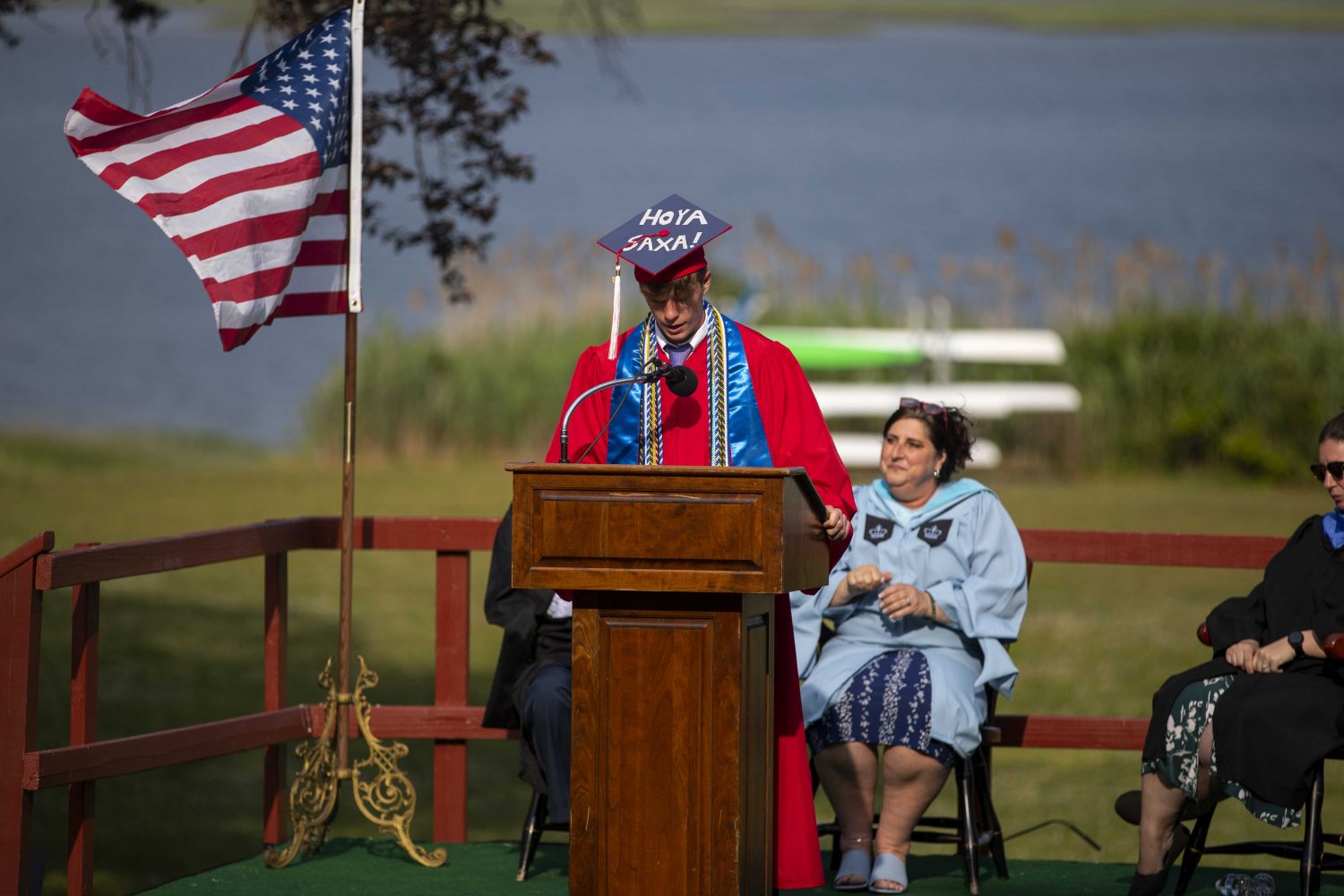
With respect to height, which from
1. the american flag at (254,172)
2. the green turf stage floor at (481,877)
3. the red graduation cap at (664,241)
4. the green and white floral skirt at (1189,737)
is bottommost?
the green turf stage floor at (481,877)

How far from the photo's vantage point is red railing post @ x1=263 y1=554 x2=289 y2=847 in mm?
5914

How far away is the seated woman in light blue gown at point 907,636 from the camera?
17.6 feet

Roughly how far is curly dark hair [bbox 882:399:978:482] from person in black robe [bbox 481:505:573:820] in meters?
1.18

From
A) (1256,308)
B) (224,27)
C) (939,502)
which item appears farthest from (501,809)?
(224,27)

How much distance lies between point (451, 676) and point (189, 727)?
2.66ft

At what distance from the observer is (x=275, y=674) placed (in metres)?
5.95

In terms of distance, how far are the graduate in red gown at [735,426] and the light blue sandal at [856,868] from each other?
0.52 meters

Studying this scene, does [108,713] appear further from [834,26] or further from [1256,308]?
[834,26]

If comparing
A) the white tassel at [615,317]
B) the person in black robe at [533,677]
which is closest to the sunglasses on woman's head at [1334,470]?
the white tassel at [615,317]

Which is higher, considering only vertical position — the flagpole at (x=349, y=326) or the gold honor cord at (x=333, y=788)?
the flagpole at (x=349, y=326)

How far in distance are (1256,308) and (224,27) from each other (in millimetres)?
14015

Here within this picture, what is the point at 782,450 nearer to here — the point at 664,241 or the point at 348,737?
the point at 664,241

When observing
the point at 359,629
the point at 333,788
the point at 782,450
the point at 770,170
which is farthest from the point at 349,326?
the point at 770,170

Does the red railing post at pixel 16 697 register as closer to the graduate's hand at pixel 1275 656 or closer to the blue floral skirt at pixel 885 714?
the blue floral skirt at pixel 885 714
